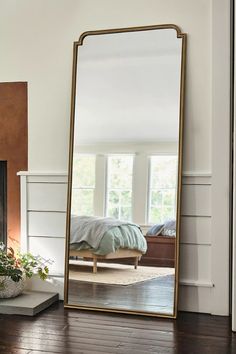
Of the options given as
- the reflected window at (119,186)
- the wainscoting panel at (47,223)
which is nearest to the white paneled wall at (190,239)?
the wainscoting panel at (47,223)

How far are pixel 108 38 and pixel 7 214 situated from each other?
1.78 m

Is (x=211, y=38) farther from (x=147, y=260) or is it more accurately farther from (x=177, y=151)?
(x=147, y=260)

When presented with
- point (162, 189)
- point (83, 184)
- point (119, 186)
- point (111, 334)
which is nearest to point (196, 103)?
point (162, 189)

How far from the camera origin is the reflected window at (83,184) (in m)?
3.62

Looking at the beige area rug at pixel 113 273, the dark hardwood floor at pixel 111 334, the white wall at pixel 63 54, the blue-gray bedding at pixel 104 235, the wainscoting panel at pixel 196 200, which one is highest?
the white wall at pixel 63 54

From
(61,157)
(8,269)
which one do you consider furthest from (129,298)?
(61,157)

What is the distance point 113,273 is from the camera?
139 inches

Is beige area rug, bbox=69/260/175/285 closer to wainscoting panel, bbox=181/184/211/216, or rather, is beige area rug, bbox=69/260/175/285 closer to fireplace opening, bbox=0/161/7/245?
wainscoting panel, bbox=181/184/211/216

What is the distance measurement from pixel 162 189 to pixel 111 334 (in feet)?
3.80

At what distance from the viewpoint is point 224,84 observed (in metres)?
3.41

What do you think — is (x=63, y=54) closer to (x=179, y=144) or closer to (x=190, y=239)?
(x=179, y=144)

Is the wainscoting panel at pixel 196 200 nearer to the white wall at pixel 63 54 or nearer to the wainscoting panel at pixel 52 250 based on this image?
the white wall at pixel 63 54

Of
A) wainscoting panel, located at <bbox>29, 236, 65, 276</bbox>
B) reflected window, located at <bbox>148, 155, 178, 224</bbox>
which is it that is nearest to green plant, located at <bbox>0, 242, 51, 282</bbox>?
wainscoting panel, located at <bbox>29, 236, 65, 276</bbox>

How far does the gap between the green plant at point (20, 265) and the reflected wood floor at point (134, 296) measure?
0.41 meters
